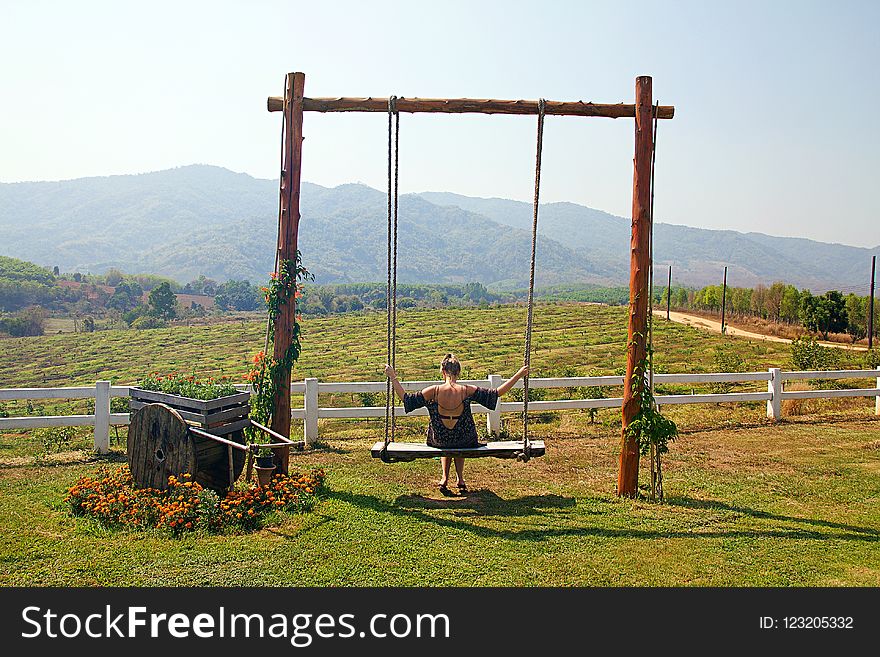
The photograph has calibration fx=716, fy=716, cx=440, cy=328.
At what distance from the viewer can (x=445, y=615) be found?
14.8ft

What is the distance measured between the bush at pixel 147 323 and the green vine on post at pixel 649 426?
71.0 metres

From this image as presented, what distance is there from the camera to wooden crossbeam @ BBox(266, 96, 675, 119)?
7.54 metres

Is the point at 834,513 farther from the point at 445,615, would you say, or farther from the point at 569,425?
the point at 569,425

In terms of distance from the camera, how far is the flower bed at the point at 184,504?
20.3ft

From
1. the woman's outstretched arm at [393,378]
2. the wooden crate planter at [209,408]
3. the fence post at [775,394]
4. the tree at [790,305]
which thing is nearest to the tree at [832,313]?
the tree at [790,305]

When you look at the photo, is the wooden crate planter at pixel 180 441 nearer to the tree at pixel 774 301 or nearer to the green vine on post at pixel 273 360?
the green vine on post at pixel 273 360

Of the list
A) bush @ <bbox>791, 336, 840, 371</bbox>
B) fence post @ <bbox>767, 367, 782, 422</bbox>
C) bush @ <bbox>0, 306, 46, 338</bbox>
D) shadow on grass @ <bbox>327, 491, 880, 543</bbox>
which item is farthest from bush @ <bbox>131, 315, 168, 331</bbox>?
shadow on grass @ <bbox>327, 491, 880, 543</bbox>

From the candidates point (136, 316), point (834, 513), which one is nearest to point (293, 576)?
point (834, 513)

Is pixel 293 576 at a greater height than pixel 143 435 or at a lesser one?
lesser

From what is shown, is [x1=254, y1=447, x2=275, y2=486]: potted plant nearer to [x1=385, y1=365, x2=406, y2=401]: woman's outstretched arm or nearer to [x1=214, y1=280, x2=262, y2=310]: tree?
[x1=385, y1=365, x2=406, y2=401]: woman's outstretched arm

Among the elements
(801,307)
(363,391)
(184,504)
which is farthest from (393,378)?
(801,307)

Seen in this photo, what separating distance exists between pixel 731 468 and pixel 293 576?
616 cm

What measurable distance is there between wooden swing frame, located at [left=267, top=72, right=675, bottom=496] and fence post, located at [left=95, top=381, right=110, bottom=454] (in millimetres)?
3403

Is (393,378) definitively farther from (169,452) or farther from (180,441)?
(169,452)
